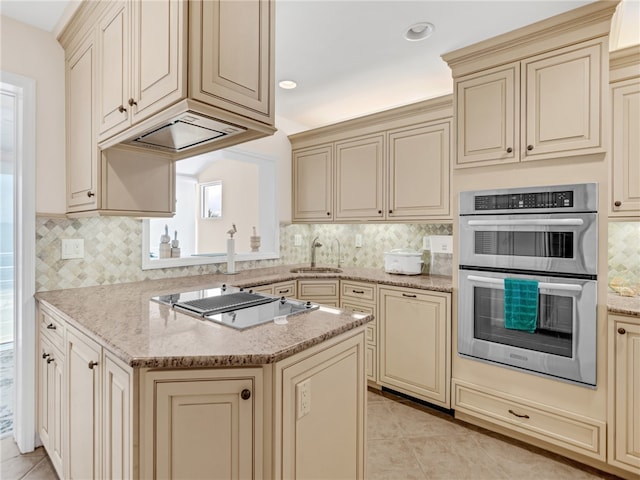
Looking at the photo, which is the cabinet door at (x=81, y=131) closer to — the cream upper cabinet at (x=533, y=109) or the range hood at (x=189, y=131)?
the range hood at (x=189, y=131)

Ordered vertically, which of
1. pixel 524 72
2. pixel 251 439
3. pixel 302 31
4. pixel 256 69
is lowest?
pixel 251 439

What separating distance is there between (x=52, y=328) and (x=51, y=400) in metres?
0.42

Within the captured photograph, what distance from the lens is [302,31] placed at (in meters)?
2.16

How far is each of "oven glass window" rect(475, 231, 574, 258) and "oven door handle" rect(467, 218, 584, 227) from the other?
0.19ft

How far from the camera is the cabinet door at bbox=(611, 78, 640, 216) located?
210 centimetres

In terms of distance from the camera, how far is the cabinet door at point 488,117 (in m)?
2.16

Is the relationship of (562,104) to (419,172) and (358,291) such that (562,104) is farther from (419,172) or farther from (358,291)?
(358,291)

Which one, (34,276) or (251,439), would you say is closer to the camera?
(251,439)

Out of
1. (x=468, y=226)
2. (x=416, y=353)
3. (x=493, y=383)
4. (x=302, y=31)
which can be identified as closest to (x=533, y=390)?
(x=493, y=383)

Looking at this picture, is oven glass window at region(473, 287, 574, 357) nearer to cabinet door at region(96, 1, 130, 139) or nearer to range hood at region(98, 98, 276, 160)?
range hood at region(98, 98, 276, 160)

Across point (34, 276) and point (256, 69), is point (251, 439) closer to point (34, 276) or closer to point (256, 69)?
point (256, 69)

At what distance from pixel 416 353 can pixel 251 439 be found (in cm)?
181

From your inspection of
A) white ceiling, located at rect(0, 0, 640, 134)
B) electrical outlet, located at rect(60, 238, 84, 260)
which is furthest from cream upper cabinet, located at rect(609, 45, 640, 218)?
electrical outlet, located at rect(60, 238, 84, 260)

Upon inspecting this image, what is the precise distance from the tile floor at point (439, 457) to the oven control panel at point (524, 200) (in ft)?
5.05
